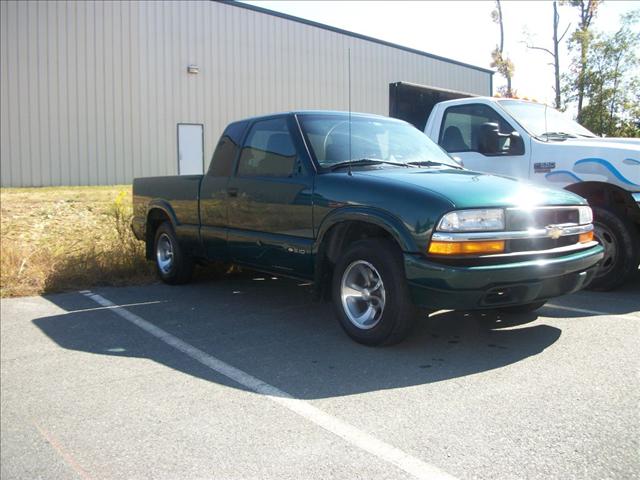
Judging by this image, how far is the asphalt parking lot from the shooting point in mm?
2836

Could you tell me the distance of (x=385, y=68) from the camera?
27.1m

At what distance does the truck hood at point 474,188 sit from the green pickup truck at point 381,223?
0.01 metres

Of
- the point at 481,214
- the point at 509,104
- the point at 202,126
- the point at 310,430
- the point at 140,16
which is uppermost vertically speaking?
the point at 140,16

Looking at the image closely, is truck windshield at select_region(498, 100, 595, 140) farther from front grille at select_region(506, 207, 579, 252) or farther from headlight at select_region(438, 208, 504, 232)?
headlight at select_region(438, 208, 504, 232)

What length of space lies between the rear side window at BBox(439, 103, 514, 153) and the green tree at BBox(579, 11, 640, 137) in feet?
10.2

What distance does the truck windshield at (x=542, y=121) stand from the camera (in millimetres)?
6787

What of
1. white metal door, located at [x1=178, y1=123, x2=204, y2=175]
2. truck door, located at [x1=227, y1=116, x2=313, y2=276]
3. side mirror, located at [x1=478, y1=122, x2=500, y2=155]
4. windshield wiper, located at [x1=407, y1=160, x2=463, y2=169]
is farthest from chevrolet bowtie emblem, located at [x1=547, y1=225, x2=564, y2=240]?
white metal door, located at [x1=178, y1=123, x2=204, y2=175]

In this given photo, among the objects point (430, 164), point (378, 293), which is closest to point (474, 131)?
point (430, 164)

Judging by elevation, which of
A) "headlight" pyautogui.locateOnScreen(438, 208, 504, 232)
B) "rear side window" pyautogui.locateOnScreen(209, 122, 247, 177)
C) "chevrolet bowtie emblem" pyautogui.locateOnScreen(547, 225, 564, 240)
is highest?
"rear side window" pyautogui.locateOnScreen(209, 122, 247, 177)

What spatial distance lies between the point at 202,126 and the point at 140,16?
4.18 m

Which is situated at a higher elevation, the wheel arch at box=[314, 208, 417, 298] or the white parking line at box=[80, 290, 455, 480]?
the wheel arch at box=[314, 208, 417, 298]

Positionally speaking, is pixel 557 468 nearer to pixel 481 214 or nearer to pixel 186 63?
pixel 481 214

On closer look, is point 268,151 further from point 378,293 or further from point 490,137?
point 490,137

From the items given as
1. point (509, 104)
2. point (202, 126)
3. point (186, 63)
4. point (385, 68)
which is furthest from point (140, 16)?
point (509, 104)
